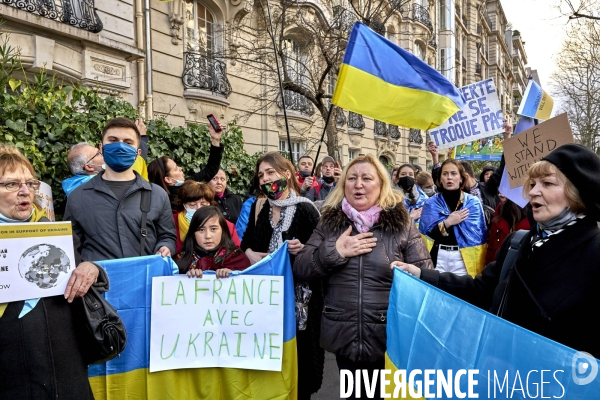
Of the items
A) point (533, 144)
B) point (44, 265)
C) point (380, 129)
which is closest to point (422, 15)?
point (380, 129)

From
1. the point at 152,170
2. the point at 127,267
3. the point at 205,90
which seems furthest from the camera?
the point at 205,90

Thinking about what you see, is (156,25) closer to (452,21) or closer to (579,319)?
(579,319)

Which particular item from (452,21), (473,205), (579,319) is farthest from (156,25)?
(452,21)

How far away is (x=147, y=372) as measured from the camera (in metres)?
2.88

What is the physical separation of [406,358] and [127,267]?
177cm

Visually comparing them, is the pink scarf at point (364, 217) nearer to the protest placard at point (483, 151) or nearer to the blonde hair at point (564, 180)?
the blonde hair at point (564, 180)

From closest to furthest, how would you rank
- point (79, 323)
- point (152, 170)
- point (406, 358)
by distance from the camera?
Answer: 1. point (79, 323)
2. point (406, 358)
3. point (152, 170)

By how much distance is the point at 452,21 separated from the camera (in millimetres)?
29453

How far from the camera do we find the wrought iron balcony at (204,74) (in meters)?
11.3

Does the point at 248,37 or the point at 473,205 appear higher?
the point at 248,37

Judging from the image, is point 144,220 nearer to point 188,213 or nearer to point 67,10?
point 188,213

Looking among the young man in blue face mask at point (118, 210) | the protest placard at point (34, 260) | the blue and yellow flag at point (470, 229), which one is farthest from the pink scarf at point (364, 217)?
the blue and yellow flag at point (470, 229)

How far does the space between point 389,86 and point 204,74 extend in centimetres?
839

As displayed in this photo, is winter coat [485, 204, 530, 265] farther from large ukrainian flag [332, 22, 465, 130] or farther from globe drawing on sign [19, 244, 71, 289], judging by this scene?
globe drawing on sign [19, 244, 71, 289]
